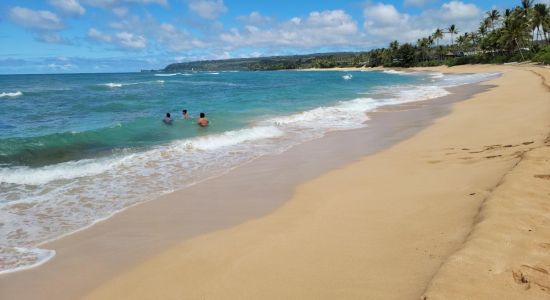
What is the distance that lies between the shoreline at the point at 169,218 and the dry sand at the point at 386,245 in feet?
1.16

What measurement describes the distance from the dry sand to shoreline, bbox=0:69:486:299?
355 mm

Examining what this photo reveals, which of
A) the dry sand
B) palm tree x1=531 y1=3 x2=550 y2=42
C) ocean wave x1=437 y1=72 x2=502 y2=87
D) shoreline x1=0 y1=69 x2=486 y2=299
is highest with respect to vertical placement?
palm tree x1=531 y1=3 x2=550 y2=42

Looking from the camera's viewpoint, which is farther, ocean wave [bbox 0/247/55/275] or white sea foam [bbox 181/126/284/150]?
white sea foam [bbox 181/126/284/150]

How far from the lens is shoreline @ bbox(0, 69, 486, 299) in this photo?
16.8 ft

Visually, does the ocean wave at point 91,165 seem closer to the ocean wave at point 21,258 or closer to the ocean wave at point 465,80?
the ocean wave at point 21,258

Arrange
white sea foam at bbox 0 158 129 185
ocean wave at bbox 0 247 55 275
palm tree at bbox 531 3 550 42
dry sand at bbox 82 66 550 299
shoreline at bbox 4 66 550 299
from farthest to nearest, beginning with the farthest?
palm tree at bbox 531 3 550 42 → white sea foam at bbox 0 158 129 185 → ocean wave at bbox 0 247 55 275 → shoreline at bbox 4 66 550 299 → dry sand at bbox 82 66 550 299

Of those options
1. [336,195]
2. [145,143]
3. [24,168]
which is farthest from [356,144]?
[24,168]

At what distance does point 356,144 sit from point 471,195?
696cm

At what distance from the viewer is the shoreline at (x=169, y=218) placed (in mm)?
5129

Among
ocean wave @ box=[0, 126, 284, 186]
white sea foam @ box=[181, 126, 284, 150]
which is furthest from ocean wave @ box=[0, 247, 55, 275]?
white sea foam @ box=[181, 126, 284, 150]

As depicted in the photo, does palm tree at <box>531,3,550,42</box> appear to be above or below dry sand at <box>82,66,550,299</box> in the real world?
above

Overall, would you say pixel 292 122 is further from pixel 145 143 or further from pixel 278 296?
pixel 278 296

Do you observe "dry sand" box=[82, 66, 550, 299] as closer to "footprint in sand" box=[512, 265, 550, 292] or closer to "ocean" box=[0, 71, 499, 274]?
"footprint in sand" box=[512, 265, 550, 292]

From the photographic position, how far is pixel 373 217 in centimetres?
616
